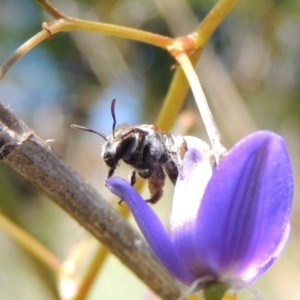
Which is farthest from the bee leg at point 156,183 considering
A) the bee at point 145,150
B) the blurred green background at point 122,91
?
the blurred green background at point 122,91

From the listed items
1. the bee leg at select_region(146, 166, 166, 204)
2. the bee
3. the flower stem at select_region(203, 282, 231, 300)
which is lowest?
the flower stem at select_region(203, 282, 231, 300)

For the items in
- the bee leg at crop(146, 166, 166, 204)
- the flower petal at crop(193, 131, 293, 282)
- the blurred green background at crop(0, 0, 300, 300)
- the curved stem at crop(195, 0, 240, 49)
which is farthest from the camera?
the blurred green background at crop(0, 0, 300, 300)

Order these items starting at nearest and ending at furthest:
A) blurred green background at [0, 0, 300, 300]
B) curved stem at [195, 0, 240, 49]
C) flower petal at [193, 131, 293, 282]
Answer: flower petal at [193, 131, 293, 282]
curved stem at [195, 0, 240, 49]
blurred green background at [0, 0, 300, 300]

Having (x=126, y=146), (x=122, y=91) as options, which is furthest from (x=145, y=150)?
(x=122, y=91)

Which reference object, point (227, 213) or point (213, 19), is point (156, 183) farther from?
point (213, 19)

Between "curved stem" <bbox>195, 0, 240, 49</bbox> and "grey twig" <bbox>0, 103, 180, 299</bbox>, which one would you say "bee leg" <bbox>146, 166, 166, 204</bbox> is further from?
"curved stem" <bbox>195, 0, 240, 49</bbox>

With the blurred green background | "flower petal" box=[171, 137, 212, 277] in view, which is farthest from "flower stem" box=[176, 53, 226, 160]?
the blurred green background

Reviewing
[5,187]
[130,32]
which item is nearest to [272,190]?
[130,32]

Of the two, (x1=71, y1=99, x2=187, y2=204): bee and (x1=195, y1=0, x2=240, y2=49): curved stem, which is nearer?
(x1=71, y1=99, x2=187, y2=204): bee
